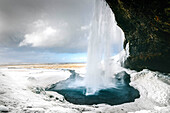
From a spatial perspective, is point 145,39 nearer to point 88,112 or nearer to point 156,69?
point 156,69

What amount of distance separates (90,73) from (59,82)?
5.47m

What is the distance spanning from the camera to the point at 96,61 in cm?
1681

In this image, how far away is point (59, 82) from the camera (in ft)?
45.7

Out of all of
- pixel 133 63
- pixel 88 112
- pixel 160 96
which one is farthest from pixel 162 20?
pixel 133 63

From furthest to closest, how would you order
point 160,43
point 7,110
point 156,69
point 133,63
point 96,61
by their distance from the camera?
point 96,61, point 133,63, point 156,69, point 160,43, point 7,110

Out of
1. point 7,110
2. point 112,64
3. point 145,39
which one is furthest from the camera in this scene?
point 112,64

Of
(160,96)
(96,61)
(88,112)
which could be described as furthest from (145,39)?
(88,112)

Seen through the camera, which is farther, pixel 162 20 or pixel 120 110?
pixel 162 20

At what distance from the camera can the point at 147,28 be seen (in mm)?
9539

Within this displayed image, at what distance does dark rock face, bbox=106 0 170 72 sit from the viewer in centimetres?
671

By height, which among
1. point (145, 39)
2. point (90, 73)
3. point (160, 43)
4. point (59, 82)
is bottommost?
point (59, 82)

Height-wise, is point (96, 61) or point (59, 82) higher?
point (96, 61)

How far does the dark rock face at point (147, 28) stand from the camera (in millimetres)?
6715

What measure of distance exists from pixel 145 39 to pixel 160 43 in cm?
198
